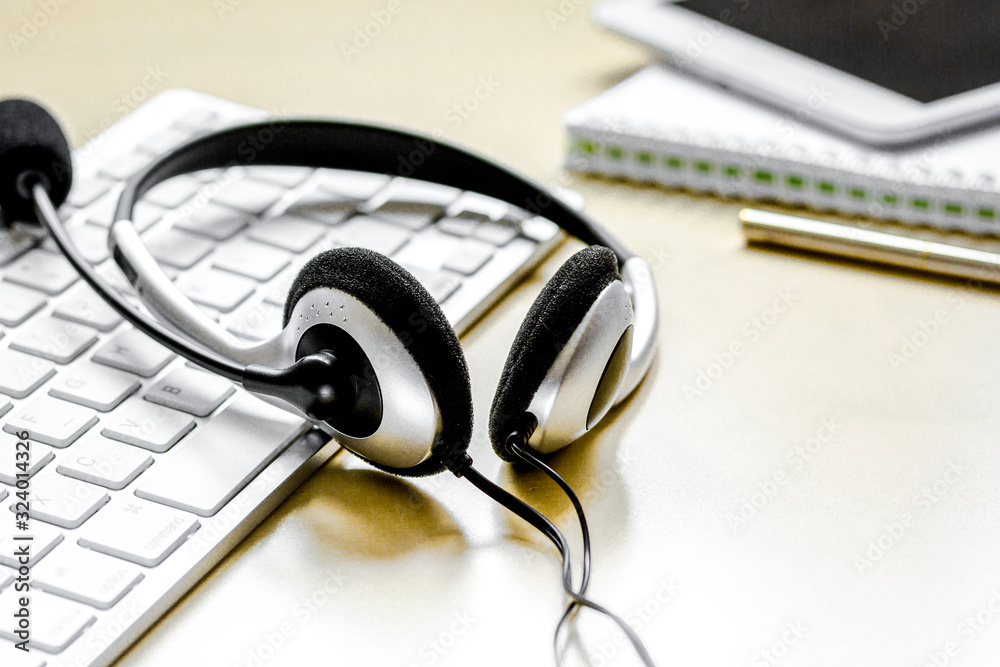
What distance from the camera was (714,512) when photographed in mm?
435

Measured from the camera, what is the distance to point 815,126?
652 mm

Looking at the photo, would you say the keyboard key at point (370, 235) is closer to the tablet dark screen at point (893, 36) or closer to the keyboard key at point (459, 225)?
the keyboard key at point (459, 225)

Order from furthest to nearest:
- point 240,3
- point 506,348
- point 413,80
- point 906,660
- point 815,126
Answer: point 240,3, point 413,80, point 815,126, point 506,348, point 906,660

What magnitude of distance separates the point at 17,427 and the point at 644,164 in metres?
0.38

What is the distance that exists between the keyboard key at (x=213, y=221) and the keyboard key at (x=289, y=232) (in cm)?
1

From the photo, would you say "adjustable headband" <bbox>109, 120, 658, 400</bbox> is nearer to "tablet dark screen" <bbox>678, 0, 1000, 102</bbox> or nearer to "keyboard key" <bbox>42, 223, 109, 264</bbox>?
"keyboard key" <bbox>42, 223, 109, 264</bbox>

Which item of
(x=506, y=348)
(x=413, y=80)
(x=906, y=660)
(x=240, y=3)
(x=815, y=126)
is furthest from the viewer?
(x=240, y=3)

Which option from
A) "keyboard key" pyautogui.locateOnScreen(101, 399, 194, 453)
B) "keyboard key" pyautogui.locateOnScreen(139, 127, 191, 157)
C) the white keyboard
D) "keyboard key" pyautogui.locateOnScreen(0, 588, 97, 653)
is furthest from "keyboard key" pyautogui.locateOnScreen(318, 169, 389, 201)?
"keyboard key" pyautogui.locateOnScreen(0, 588, 97, 653)

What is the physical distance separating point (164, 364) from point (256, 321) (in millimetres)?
50

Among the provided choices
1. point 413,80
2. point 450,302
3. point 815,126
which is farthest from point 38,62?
point 815,126

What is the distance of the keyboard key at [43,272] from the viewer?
563 millimetres

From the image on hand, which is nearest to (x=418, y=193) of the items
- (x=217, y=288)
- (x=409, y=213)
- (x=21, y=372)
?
(x=409, y=213)

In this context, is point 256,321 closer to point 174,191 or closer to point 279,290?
point 279,290

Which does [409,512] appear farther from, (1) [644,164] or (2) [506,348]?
(1) [644,164]
